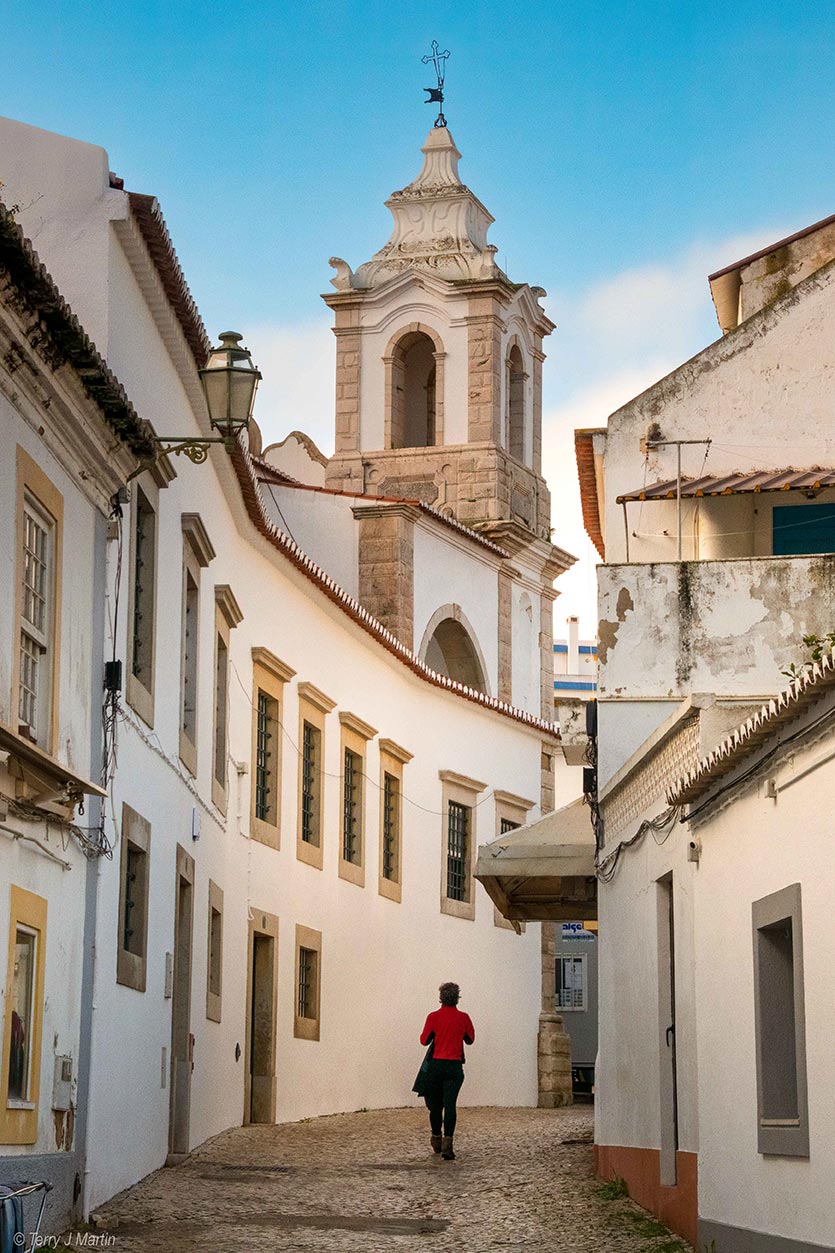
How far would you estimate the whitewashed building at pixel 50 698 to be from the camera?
9.77m

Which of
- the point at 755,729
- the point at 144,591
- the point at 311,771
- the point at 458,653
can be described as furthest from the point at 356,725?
the point at 755,729

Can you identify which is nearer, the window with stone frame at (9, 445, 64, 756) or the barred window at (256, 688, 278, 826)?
the window with stone frame at (9, 445, 64, 756)

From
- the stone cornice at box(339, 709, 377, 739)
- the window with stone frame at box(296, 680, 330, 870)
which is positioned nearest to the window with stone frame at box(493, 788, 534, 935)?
the stone cornice at box(339, 709, 377, 739)

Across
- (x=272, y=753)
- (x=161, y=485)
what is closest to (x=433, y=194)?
(x=272, y=753)

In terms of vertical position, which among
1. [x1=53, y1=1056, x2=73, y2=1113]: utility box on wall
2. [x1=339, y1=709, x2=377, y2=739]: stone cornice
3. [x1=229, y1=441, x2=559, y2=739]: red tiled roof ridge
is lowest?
[x1=53, y1=1056, x2=73, y2=1113]: utility box on wall

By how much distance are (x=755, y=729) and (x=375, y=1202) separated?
5.37m

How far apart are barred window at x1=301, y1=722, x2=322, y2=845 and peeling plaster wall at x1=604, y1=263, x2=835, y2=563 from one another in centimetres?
578

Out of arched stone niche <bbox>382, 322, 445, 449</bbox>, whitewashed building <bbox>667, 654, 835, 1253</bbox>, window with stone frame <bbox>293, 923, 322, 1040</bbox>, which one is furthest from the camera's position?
arched stone niche <bbox>382, 322, 445, 449</bbox>

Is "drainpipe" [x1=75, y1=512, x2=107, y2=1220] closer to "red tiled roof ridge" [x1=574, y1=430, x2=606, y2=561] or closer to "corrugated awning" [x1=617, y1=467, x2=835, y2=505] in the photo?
"corrugated awning" [x1=617, y1=467, x2=835, y2=505]

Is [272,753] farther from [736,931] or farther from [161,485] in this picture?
[736,931]

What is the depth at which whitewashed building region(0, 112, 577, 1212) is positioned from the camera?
1304cm

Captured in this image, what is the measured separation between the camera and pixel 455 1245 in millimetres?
11109

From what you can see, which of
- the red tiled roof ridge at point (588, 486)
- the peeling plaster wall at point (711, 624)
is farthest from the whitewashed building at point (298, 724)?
the peeling plaster wall at point (711, 624)

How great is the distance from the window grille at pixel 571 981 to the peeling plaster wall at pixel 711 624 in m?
22.2
